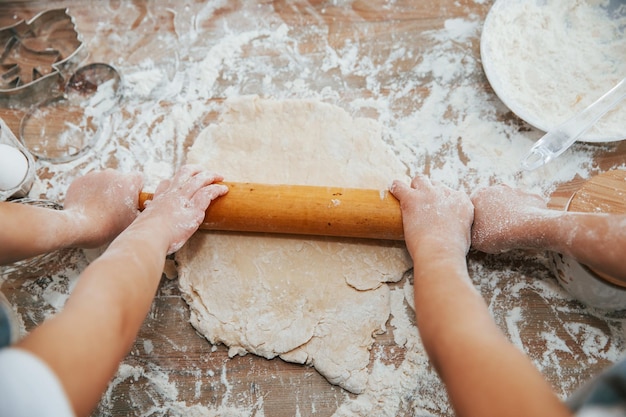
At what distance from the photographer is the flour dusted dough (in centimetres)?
137

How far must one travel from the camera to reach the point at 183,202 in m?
1.37

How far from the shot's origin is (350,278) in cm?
142

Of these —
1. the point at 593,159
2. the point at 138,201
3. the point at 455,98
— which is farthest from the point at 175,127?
the point at 593,159

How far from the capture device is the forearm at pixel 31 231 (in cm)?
124

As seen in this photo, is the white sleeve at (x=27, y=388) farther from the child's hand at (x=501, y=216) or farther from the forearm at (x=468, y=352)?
the child's hand at (x=501, y=216)

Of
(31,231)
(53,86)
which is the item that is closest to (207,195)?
(31,231)

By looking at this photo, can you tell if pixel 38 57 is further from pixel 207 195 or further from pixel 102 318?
pixel 102 318

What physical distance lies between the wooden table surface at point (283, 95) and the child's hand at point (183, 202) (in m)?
0.26

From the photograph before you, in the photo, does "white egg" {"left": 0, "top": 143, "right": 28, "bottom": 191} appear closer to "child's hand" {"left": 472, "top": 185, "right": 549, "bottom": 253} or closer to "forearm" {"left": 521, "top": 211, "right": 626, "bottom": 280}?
"child's hand" {"left": 472, "top": 185, "right": 549, "bottom": 253}

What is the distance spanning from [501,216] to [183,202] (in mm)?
955

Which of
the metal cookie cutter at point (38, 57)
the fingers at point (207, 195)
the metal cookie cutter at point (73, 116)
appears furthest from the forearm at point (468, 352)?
the metal cookie cutter at point (38, 57)

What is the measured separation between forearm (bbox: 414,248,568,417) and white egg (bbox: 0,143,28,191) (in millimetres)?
1366

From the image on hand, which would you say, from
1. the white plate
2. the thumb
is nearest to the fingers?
the thumb

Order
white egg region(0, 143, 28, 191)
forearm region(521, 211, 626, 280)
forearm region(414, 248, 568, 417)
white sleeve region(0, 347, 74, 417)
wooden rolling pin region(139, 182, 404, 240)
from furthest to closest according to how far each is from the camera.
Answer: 1. white egg region(0, 143, 28, 191)
2. wooden rolling pin region(139, 182, 404, 240)
3. forearm region(521, 211, 626, 280)
4. forearm region(414, 248, 568, 417)
5. white sleeve region(0, 347, 74, 417)
